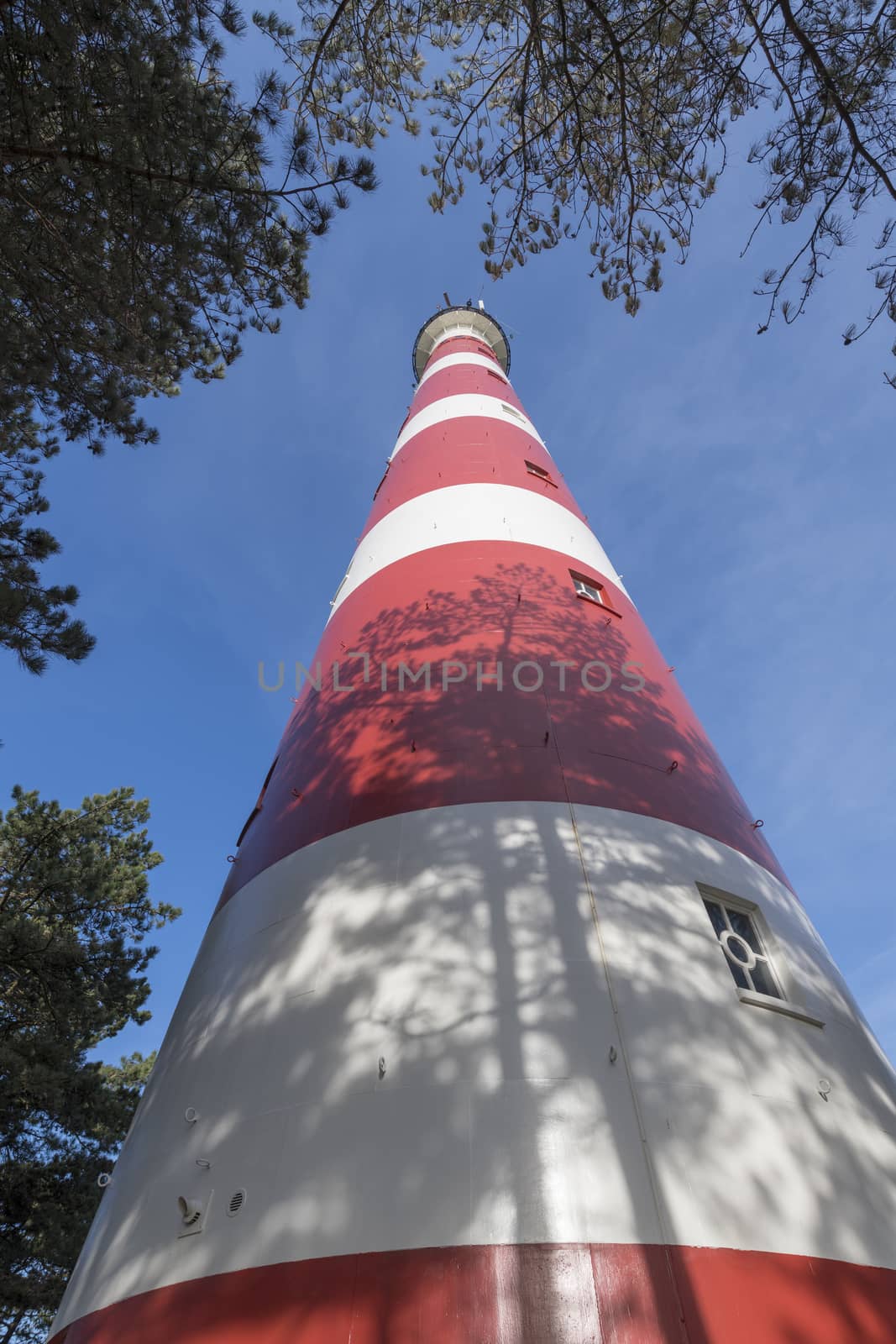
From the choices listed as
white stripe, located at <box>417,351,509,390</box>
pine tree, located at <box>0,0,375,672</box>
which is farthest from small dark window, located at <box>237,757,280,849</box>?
white stripe, located at <box>417,351,509,390</box>

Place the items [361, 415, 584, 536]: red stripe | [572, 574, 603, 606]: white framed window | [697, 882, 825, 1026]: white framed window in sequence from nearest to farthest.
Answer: [697, 882, 825, 1026]: white framed window → [572, 574, 603, 606]: white framed window → [361, 415, 584, 536]: red stripe

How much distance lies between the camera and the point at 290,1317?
3.15 m

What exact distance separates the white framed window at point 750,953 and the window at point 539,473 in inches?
275

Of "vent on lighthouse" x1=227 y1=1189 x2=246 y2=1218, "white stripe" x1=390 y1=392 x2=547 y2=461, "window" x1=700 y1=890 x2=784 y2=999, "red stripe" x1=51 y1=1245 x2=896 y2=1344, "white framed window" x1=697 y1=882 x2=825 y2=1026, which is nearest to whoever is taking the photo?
"red stripe" x1=51 y1=1245 x2=896 y2=1344

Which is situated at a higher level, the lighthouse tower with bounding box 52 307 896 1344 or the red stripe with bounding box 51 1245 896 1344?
the lighthouse tower with bounding box 52 307 896 1344

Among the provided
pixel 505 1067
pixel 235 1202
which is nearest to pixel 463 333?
pixel 505 1067

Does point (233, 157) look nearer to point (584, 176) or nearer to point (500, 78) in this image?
point (500, 78)

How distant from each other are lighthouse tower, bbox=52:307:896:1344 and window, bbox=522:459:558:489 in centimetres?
455

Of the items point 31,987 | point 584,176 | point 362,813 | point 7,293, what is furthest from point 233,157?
point 31,987

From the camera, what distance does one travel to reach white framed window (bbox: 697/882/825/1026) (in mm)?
4449

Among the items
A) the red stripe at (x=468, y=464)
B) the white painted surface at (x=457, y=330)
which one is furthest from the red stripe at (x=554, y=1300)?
the white painted surface at (x=457, y=330)

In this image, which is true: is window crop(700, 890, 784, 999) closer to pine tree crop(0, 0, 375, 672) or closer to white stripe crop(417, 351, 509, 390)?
pine tree crop(0, 0, 375, 672)

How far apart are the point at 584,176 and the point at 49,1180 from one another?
14937mm

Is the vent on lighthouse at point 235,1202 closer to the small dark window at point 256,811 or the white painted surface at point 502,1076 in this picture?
the white painted surface at point 502,1076
